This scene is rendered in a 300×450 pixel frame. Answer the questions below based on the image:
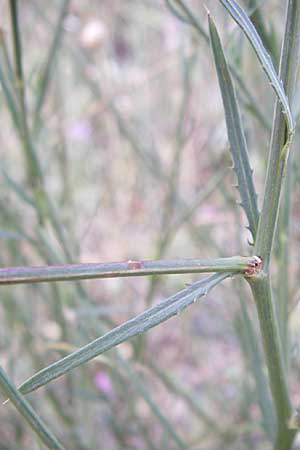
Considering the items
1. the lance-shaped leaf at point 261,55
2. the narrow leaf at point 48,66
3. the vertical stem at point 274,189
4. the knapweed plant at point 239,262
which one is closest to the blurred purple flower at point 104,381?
the knapweed plant at point 239,262

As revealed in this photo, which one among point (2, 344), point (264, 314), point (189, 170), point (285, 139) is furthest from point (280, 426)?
point (189, 170)

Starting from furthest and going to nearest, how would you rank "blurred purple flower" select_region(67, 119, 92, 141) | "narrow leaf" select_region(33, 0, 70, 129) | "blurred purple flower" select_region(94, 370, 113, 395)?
"blurred purple flower" select_region(67, 119, 92, 141)
"blurred purple flower" select_region(94, 370, 113, 395)
"narrow leaf" select_region(33, 0, 70, 129)

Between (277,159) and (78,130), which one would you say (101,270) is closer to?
(277,159)

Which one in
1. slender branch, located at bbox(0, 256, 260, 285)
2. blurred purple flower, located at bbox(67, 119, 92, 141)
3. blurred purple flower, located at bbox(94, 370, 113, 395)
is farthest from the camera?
blurred purple flower, located at bbox(67, 119, 92, 141)

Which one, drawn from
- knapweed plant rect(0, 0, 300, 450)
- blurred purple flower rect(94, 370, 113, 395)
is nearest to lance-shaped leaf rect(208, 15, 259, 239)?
knapweed plant rect(0, 0, 300, 450)

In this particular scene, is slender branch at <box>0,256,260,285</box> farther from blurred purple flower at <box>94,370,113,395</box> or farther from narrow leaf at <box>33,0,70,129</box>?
blurred purple flower at <box>94,370,113,395</box>

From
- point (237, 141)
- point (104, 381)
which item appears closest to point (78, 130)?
point (104, 381)

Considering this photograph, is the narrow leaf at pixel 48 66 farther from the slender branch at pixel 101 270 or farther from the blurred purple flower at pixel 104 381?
the blurred purple flower at pixel 104 381

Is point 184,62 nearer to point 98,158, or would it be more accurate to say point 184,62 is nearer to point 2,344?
point 2,344
